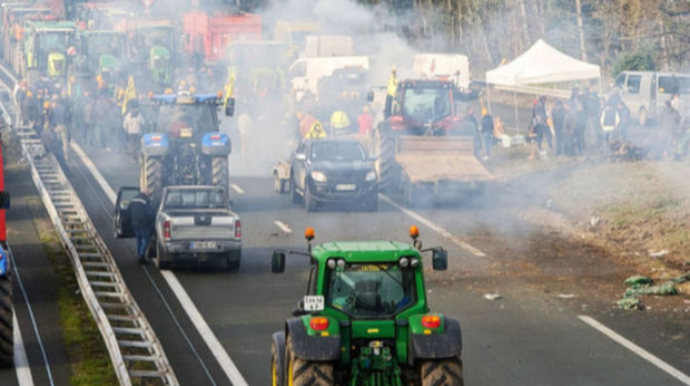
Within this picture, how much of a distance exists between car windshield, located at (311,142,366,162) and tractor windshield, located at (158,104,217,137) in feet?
8.63

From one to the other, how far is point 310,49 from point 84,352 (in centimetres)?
4126

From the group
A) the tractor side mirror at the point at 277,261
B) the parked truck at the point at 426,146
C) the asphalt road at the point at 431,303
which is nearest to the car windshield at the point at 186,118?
the asphalt road at the point at 431,303

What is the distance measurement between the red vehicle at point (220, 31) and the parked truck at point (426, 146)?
96.3ft

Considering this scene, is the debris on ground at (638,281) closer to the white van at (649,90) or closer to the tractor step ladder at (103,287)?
the tractor step ladder at (103,287)

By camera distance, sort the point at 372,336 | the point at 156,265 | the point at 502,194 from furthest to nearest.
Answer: the point at 502,194, the point at 156,265, the point at 372,336

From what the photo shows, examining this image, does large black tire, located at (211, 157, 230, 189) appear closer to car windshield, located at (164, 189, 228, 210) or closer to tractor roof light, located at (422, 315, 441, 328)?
car windshield, located at (164, 189, 228, 210)

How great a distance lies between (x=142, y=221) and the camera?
86.9 ft

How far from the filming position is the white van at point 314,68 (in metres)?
55.4

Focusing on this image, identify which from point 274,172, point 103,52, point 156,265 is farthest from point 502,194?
point 103,52

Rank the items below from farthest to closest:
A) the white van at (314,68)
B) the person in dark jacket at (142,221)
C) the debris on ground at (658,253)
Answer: the white van at (314,68)
the debris on ground at (658,253)
the person in dark jacket at (142,221)

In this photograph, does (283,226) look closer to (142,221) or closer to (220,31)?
(142,221)

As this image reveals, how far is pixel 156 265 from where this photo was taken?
26531 mm

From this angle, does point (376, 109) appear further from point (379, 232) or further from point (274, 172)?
point (379, 232)

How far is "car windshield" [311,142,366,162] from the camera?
33.8 meters
